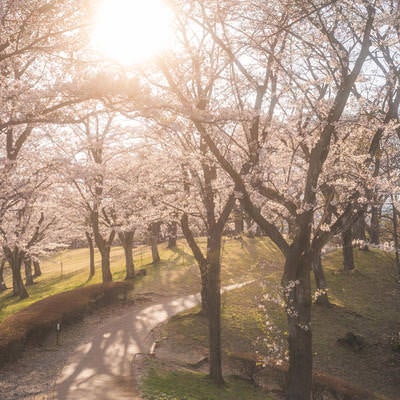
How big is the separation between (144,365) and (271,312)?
10.8m

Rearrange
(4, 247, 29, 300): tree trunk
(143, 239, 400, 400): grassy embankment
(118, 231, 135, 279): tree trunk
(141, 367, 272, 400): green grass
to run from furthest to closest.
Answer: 1. (118, 231, 135, 279): tree trunk
2. (4, 247, 29, 300): tree trunk
3. (143, 239, 400, 400): grassy embankment
4. (141, 367, 272, 400): green grass

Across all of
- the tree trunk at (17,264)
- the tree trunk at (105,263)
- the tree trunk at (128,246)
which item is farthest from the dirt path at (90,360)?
A: the tree trunk at (17,264)

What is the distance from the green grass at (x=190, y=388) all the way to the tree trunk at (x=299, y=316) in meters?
2.65

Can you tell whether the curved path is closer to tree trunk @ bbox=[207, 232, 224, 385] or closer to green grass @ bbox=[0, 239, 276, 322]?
tree trunk @ bbox=[207, 232, 224, 385]

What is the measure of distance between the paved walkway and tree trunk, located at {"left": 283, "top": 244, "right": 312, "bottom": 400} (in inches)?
173

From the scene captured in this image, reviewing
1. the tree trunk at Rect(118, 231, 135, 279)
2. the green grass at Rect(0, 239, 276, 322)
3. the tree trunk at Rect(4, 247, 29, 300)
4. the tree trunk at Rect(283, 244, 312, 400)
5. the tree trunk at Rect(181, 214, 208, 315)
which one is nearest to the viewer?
the tree trunk at Rect(283, 244, 312, 400)

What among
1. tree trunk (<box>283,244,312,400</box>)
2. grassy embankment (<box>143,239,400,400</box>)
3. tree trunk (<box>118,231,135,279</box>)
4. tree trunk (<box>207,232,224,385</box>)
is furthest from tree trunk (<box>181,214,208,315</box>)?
tree trunk (<box>118,231,135,279</box>)

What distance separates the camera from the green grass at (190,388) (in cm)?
1145

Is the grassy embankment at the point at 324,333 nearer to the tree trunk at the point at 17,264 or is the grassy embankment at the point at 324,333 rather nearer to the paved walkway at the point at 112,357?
the paved walkway at the point at 112,357

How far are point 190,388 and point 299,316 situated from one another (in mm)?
4343

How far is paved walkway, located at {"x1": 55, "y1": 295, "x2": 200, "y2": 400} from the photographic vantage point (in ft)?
37.8

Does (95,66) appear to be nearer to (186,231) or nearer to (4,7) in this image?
(4,7)

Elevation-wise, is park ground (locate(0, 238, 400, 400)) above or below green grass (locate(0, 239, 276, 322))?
below

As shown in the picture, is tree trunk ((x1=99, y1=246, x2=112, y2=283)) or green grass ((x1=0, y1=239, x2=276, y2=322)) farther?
green grass ((x1=0, y1=239, x2=276, y2=322))
